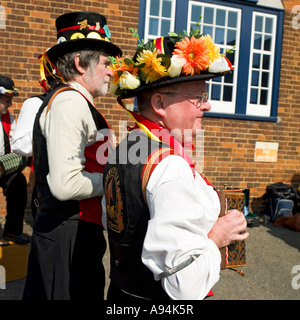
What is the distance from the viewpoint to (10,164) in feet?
12.7

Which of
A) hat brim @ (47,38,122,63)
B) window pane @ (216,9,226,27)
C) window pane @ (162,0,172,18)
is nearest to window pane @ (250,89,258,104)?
window pane @ (216,9,226,27)

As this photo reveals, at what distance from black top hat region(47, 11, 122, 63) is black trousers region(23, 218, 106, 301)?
1.21 metres

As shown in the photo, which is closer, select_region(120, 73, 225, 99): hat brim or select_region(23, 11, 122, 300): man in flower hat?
select_region(120, 73, 225, 99): hat brim

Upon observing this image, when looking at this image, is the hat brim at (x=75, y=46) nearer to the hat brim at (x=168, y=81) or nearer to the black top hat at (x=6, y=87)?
the hat brim at (x=168, y=81)

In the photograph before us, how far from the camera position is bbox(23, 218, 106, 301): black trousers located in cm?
212

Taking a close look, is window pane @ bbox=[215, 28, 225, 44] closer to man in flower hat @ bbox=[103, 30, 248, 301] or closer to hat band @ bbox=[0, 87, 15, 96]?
hat band @ bbox=[0, 87, 15, 96]

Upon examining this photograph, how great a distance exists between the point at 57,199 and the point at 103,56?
43.0 inches

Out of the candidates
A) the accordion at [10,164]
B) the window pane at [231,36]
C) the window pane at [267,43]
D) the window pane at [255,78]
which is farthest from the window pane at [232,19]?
the accordion at [10,164]

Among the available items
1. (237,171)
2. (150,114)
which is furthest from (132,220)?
(237,171)

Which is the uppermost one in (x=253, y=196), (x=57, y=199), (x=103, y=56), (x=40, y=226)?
(x=103, y=56)

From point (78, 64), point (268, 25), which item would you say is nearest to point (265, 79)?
point (268, 25)

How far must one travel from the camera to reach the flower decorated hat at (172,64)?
158cm

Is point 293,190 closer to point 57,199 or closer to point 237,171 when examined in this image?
point 237,171

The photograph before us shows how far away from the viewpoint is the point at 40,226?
219 centimetres
